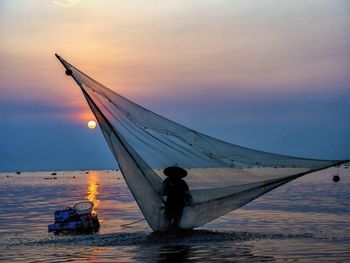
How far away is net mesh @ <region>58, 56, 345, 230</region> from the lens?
17.8m

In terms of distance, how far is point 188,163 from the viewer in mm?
18562

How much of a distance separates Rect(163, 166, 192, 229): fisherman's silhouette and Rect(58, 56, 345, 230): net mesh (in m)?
0.17

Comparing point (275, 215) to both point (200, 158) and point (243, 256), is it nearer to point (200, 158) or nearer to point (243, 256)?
point (200, 158)

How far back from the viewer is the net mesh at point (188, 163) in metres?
17.8

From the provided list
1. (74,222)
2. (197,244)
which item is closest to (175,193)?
(197,244)

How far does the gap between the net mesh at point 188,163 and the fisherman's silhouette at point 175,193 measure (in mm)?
172

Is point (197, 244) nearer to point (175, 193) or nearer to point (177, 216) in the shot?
point (177, 216)

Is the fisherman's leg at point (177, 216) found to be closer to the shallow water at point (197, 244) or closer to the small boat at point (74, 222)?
the shallow water at point (197, 244)

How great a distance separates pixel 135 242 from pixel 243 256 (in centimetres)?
415

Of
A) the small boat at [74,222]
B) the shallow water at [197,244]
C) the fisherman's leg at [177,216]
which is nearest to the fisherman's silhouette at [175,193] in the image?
the fisherman's leg at [177,216]

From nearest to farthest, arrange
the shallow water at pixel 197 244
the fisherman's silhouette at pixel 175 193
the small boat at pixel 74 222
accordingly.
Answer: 1. the shallow water at pixel 197 244
2. the fisherman's silhouette at pixel 175 193
3. the small boat at pixel 74 222

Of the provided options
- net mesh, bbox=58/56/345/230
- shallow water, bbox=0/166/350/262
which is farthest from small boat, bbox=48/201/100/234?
net mesh, bbox=58/56/345/230

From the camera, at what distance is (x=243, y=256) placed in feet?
50.7

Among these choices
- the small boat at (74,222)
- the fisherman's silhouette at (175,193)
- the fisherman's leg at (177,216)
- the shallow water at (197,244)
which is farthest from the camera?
the small boat at (74,222)
